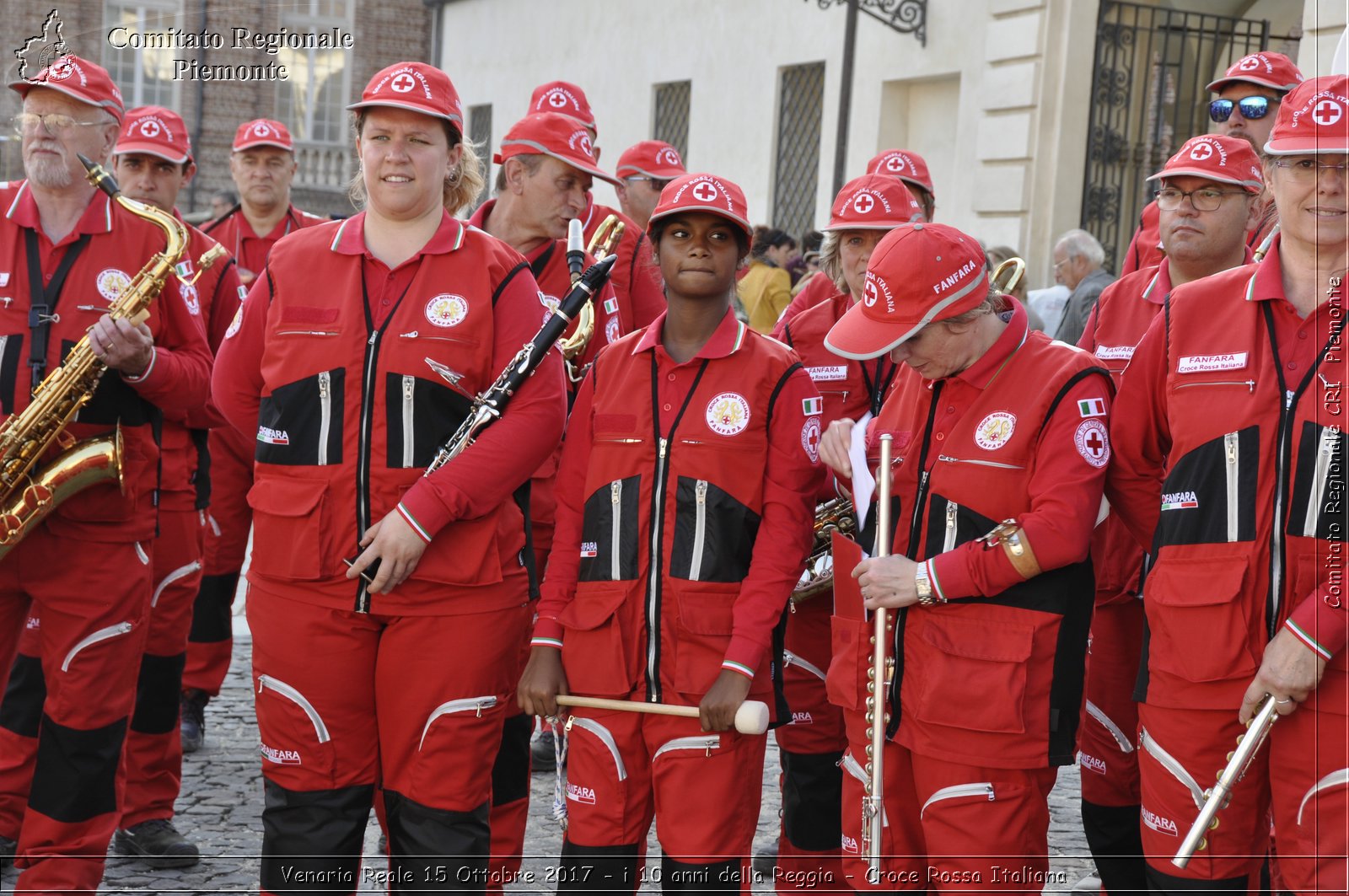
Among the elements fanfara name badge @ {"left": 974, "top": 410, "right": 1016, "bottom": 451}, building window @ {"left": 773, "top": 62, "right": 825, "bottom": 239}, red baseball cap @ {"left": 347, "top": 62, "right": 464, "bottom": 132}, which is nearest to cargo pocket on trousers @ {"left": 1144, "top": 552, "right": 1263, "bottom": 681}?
fanfara name badge @ {"left": 974, "top": 410, "right": 1016, "bottom": 451}

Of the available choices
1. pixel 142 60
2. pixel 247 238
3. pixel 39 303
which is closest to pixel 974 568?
pixel 39 303

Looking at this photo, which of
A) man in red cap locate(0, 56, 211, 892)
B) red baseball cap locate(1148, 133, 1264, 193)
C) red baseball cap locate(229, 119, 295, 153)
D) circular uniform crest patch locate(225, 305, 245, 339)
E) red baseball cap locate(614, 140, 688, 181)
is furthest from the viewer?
red baseball cap locate(614, 140, 688, 181)

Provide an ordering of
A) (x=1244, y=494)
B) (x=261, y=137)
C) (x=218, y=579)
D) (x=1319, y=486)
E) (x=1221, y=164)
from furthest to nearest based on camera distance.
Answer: (x=261, y=137) → (x=218, y=579) → (x=1221, y=164) → (x=1244, y=494) → (x=1319, y=486)

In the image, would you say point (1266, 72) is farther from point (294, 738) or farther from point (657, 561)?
point (294, 738)

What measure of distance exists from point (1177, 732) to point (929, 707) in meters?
0.63

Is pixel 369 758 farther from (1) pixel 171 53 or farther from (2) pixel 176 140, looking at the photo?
(1) pixel 171 53

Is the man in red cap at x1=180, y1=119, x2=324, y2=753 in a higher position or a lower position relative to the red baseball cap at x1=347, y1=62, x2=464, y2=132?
lower

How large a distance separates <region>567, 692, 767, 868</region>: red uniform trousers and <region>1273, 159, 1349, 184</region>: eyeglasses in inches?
82.1

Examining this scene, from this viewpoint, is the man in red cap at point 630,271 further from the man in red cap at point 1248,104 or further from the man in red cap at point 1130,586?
the man in red cap at point 1130,586

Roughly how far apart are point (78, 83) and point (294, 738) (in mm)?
2491

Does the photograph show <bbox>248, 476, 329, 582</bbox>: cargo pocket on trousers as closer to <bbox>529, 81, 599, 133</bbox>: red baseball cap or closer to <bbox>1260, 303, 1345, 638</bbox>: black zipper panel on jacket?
<bbox>1260, 303, 1345, 638</bbox>: black zipper panel on jacket

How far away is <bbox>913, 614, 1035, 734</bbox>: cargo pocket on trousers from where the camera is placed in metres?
4.01

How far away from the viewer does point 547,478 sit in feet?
19.2

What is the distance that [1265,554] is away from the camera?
377cm
